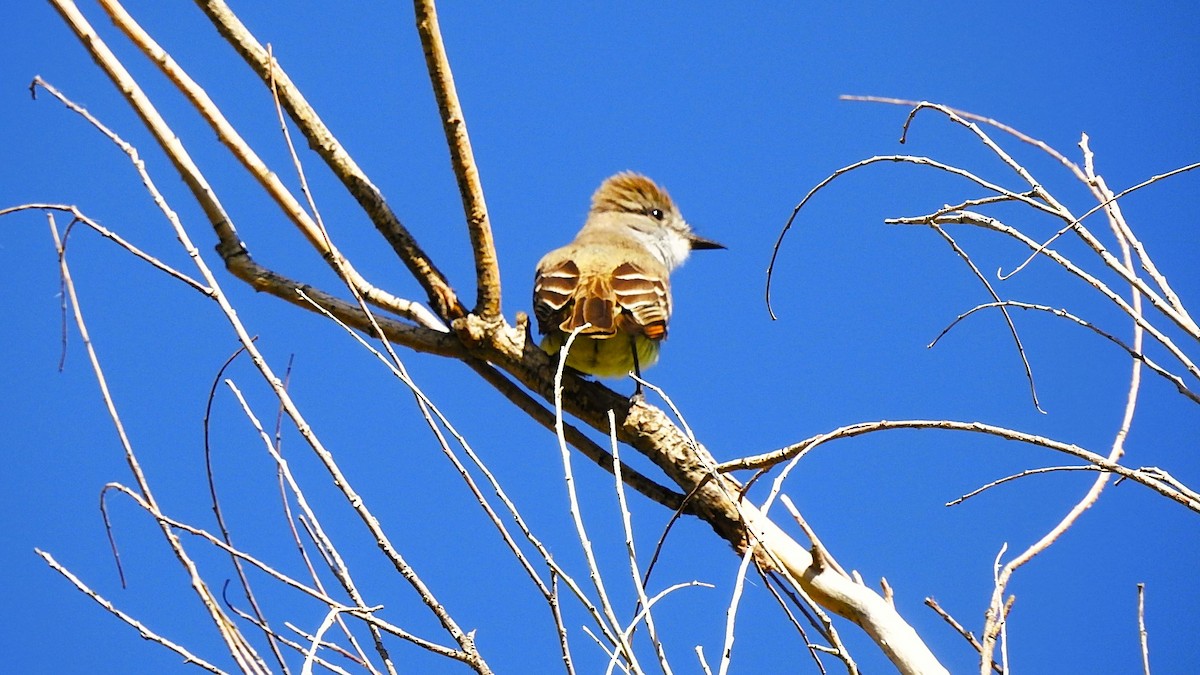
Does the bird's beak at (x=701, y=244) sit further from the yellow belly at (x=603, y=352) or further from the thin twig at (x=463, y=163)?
the thin twig at (x=463, y=163)

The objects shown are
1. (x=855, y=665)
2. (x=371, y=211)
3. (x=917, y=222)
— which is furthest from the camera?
(x=371, y=211)

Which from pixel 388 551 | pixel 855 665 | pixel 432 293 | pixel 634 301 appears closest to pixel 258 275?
pixel 432 293

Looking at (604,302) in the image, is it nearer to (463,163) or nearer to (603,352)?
(603,352)

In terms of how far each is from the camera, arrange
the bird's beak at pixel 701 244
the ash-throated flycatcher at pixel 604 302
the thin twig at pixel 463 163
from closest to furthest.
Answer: the thin twig at pixel 463 163, the ash-throated flycatcher at pixel 604 302, the bird's beak at pixel 701 244

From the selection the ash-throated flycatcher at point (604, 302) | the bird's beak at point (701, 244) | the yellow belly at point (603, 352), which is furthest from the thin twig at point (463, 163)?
the bird's beak at point (701, 244)

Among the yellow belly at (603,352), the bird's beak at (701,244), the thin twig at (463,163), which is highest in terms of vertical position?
the bird's beak at (701,244)

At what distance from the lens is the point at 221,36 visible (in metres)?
4.11

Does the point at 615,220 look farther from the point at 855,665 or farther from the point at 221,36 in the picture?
the point at 855,665

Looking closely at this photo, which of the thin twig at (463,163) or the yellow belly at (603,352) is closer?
the thin twig at (463,163)

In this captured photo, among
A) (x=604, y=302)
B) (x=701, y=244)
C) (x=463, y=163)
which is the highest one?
(x=701, y=244)

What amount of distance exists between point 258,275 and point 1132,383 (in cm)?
294

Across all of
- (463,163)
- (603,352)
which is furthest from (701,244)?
(463,163)

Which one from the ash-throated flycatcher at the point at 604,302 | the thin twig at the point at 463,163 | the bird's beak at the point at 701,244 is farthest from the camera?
the bird's beak at the point at 701,244

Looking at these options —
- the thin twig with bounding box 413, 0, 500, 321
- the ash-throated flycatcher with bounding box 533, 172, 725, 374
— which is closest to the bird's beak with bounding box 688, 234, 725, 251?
the ash-throated flycatcher with bounding box 533, 172, 725, 374
